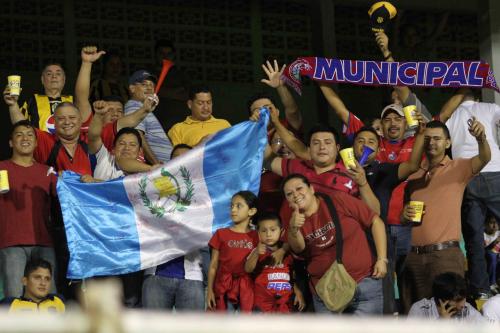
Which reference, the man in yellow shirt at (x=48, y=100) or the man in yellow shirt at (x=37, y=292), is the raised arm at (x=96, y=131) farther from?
the man in yellow shirt at (x=37, y=292)

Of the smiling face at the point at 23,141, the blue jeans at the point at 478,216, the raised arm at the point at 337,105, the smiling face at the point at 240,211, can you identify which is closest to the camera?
the smiling face at the point at 240,211

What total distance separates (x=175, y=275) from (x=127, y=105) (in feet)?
6.74

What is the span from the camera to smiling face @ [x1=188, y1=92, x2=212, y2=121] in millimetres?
8539

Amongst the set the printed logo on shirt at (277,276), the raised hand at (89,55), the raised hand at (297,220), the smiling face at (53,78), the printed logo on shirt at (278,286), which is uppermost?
the raised hand at (89,55)

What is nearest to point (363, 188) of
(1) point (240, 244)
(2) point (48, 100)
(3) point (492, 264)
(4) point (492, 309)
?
(1) point (240, 244)

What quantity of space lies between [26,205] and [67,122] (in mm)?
743

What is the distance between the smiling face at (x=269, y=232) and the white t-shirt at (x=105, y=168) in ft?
4.37

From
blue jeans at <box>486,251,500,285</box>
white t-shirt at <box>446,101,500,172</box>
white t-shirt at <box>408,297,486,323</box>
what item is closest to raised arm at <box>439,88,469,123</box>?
white t-shirt at <box>446,101,500,172</box>

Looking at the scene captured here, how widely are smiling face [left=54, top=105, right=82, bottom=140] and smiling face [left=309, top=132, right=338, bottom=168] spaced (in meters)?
1.75

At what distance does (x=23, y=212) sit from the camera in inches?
277

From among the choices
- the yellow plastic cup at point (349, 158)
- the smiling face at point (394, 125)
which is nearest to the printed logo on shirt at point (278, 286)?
the yellow plastic cup at point (349, 158)

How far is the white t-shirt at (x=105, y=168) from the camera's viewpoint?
7645 millimetres

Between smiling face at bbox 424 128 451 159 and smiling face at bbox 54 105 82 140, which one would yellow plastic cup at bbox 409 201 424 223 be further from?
smiling face at bbox 54 105 82 140

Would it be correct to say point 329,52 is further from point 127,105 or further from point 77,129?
point 77,129
